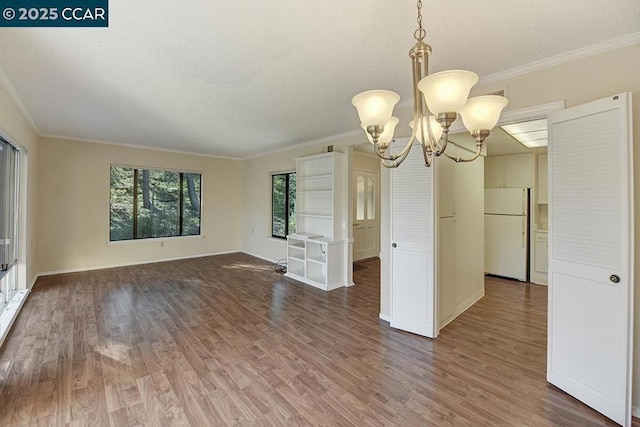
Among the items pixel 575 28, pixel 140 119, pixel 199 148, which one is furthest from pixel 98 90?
pixel 575 28

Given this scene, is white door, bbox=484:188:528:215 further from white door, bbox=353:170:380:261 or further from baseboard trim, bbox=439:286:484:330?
white door, bbox=353:170:380:261

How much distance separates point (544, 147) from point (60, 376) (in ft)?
22.6

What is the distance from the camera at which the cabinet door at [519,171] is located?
5.05 meters

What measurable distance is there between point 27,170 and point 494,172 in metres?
7.85

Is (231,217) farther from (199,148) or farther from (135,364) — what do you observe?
(135,364)

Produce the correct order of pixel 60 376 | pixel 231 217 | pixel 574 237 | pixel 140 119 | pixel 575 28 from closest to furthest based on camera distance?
pixel 575 28 < pixel 574 237 < pixel 60 376 < pixel 140 119 < pixel 231 217

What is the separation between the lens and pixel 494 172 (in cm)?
549

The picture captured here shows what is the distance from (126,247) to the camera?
598 centimetres

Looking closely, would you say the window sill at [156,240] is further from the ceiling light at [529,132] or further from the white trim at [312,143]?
the ceiling light at [529,132]

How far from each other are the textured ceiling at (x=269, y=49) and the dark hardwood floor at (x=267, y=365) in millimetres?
2565

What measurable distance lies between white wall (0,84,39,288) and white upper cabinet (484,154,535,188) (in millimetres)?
7061

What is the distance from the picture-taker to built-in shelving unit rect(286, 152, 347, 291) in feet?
15.7

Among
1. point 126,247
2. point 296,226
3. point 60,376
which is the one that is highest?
point 296,226

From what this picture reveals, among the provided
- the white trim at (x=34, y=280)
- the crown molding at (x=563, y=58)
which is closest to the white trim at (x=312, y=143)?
the crown molding at (x=563, y=58)
